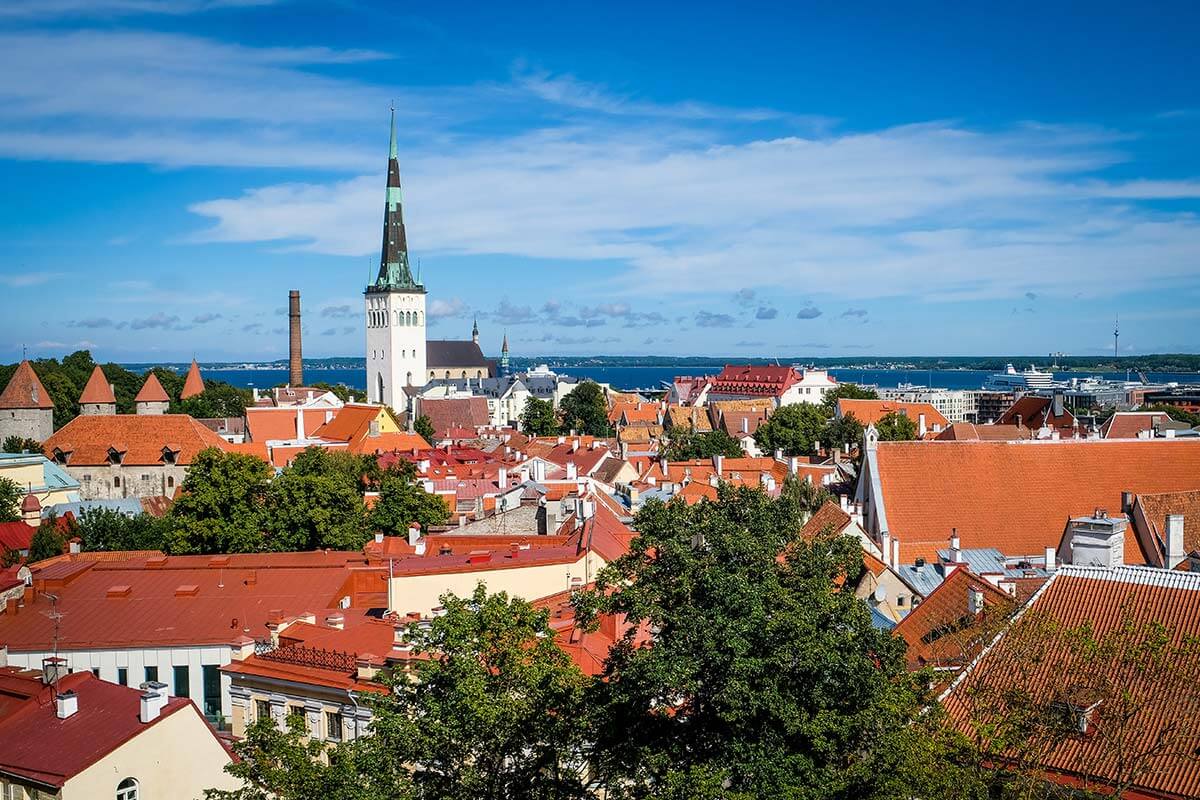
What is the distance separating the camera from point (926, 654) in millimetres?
24078

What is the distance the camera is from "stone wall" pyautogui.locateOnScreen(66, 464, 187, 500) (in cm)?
7731

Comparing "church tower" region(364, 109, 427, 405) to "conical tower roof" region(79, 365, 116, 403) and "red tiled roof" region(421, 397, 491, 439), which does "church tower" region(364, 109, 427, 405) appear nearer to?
"red tiled roof" region(421, 397, 491, 439)

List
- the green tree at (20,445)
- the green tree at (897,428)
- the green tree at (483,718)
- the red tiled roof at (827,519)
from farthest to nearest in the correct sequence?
the green tree at (20,445) < the green tree at (897,428) < the red tiled roof at (827,519) < the green tree at (483,718)

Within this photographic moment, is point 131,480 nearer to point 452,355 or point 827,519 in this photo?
point 827,519

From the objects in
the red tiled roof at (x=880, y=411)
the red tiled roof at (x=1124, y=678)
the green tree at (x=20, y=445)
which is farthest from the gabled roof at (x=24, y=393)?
the red tiled roof at (x=1124, y=678)

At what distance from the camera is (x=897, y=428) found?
253 feet

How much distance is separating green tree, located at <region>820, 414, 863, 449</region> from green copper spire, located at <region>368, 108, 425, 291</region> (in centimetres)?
8018

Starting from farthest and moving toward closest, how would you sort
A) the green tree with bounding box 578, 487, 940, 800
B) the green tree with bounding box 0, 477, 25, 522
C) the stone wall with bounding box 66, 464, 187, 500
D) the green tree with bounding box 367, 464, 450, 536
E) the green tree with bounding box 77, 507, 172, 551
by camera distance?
the stone wall with bounding box 66, 464, 187, 500 → the green tree with bounding box 0, 477, 25, 522 → the green tree with bounding box 77, 507, 172, 551 → the green tree with bounding box 367, 464, 450, 536 → the green tree with bounding box 578, 487, 940, 800

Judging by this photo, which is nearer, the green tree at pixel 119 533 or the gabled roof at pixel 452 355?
the green tree at pixel 119 533

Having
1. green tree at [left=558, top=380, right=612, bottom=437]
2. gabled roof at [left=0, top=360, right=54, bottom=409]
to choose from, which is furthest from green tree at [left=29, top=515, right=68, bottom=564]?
green tree at [left=558, top=380, right=612, bottom=437]

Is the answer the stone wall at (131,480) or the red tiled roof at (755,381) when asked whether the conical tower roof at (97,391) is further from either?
the red tiled roof at (755,381)

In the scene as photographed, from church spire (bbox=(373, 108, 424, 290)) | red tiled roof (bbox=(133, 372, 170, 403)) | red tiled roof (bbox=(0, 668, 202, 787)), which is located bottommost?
Result: red tiled roof (bbox=(0, 668, 202, 787))

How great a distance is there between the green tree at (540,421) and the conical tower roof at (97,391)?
131 ft

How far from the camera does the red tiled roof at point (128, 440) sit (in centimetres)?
7756
